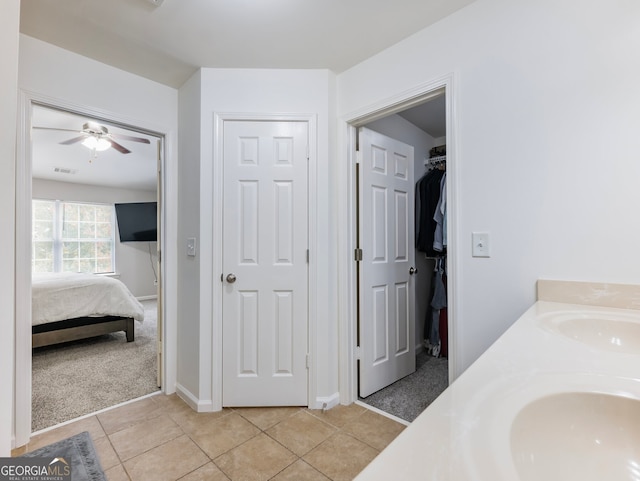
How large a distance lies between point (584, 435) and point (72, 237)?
6.95 metres

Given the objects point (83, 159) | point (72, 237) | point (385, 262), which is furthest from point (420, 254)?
point (72, 237)

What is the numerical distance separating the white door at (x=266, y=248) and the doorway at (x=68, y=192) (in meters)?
0.67

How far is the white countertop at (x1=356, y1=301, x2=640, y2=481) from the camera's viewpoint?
0.35m

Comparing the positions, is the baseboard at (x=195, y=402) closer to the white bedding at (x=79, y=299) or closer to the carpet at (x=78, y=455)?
the carpet at (x=78, y=455)

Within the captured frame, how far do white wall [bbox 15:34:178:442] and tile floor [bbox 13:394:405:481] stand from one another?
37 cm

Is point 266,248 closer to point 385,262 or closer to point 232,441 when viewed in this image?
point 385,262

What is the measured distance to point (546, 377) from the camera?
58cm

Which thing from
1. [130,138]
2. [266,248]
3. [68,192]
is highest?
[130,138]

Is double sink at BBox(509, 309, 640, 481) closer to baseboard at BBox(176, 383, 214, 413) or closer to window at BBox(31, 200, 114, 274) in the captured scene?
baseboard at BBox(176, 383, 214, 413)

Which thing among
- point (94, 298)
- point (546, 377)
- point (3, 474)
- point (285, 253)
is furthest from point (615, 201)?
point (94, 298)

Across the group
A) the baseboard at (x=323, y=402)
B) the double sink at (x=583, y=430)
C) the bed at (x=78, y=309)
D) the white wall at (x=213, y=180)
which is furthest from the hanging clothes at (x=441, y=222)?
the bed at (x=78, y=309)

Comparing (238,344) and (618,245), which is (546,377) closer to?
(618,245)

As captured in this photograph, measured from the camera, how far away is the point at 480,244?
150 cm

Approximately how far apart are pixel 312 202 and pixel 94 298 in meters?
3.04
